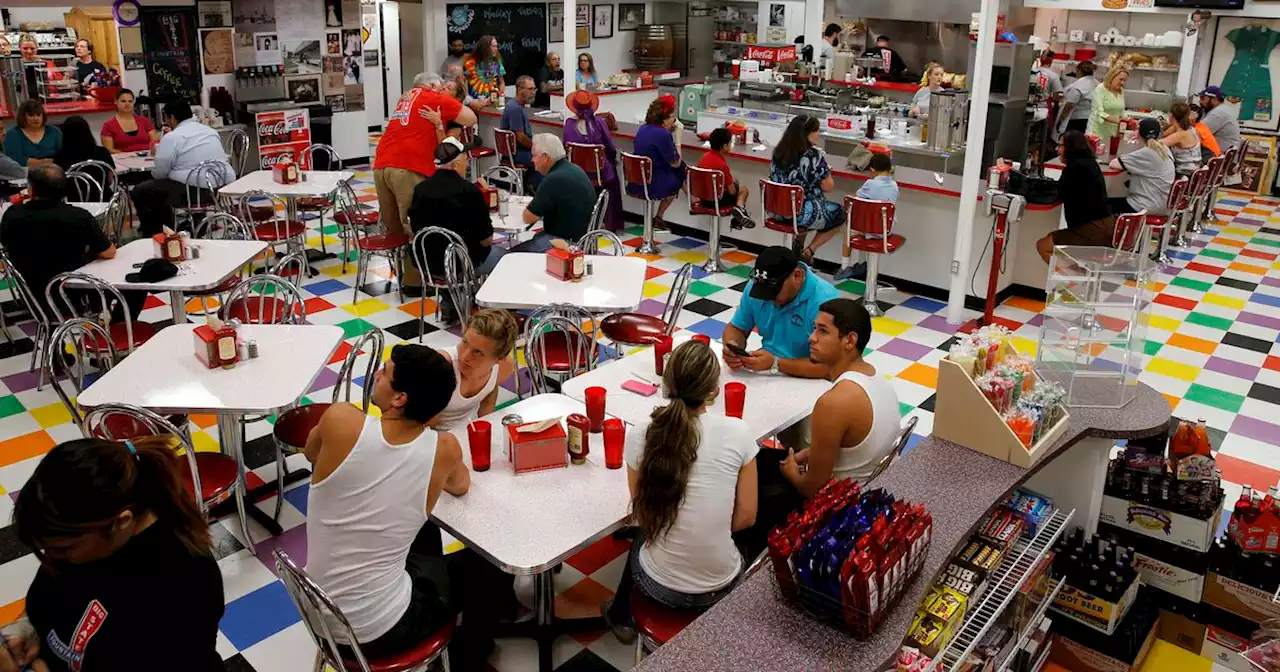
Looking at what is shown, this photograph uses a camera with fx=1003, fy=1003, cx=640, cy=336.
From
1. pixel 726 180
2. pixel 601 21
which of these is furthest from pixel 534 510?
pixel 601 21

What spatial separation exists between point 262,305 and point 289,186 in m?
2.97

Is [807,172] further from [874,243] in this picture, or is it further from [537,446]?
[537,446]

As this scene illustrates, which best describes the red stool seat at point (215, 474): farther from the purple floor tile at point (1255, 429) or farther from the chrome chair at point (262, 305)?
the purple floor tile at point (1255, 429)

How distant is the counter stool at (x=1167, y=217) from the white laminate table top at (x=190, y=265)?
23.1ft

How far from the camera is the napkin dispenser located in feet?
11.0

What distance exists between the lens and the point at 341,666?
9.04 ft

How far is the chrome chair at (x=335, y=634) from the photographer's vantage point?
8.75 ft

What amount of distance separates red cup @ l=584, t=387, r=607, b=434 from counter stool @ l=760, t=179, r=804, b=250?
13.9ft

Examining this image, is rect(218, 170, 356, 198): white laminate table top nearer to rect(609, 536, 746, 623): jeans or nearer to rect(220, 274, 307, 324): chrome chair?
rect(220, 274, 307, 324): chrome chair

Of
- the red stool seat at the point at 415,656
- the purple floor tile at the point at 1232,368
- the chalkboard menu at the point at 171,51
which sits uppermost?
the chalkboard menu at the point at 171,51

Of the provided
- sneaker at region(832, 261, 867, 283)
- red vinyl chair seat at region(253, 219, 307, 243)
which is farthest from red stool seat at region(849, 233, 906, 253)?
red vinyl chair seat at region(253, 219, 307, 243)

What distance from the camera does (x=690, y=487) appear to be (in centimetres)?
293

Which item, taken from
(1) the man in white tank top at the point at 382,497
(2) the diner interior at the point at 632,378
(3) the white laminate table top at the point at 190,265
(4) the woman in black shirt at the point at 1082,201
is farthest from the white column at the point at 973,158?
(1) the man in white tank top at the point at 382,497

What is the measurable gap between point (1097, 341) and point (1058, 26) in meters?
11.5
